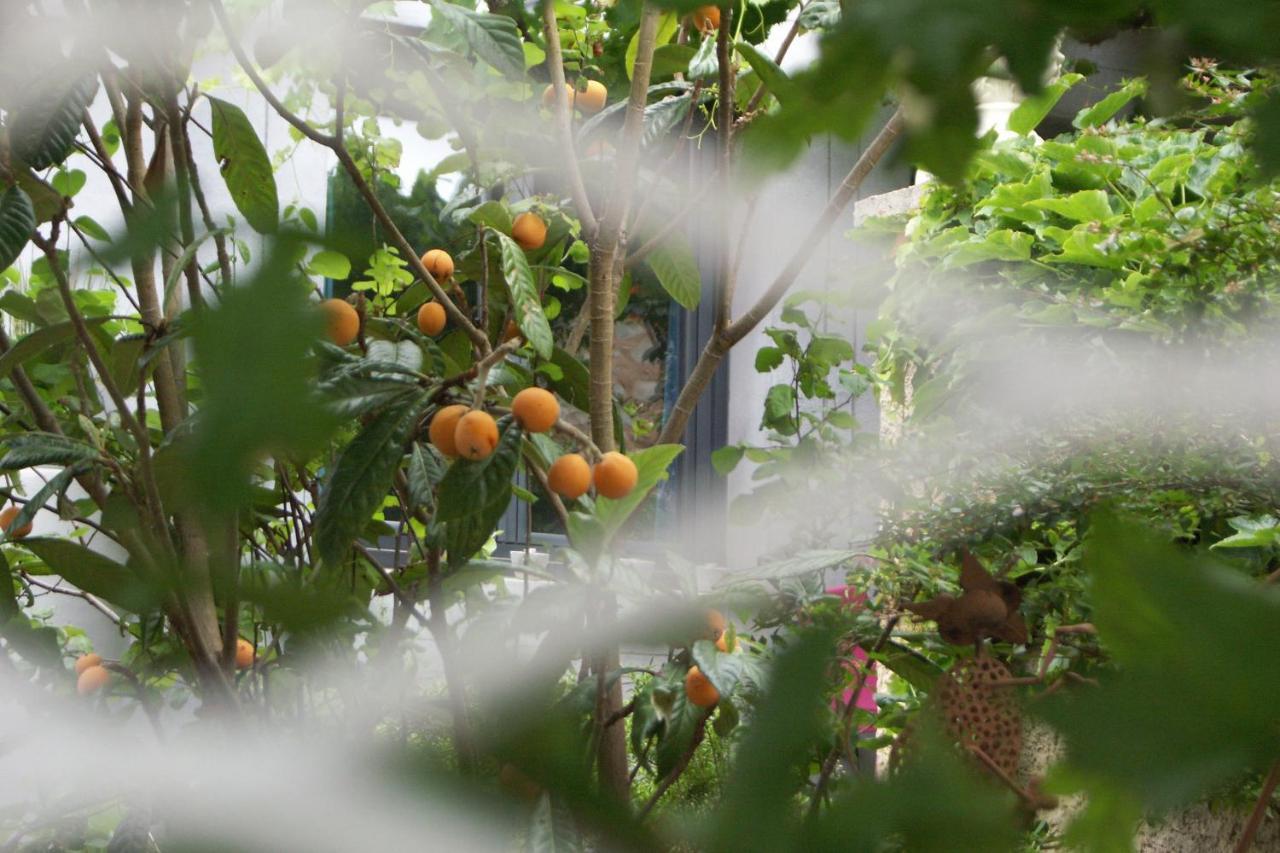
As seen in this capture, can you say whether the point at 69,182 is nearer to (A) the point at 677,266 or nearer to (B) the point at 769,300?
Answer: (A) the point at 677,266

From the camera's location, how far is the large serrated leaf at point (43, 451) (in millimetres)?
804

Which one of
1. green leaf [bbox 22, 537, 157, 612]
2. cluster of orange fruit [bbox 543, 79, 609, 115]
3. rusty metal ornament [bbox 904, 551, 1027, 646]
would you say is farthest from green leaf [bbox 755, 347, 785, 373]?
rusty metal ornament [bbox 904, 551, 1027, 646]

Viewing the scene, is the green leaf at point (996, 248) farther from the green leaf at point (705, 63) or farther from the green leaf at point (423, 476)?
the green leaf at point (423, 476)

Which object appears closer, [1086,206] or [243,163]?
[243,163]

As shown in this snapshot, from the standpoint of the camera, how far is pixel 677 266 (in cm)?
101

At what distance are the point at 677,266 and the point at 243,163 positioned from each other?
15.3 inches

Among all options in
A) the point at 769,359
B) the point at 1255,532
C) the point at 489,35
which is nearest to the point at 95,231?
the point at 489,35

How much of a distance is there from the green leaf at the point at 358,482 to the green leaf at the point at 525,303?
14 centimetres

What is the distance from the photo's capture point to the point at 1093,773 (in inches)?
3.4

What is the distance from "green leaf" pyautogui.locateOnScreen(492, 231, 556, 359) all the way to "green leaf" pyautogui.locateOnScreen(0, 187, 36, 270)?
1.06ft

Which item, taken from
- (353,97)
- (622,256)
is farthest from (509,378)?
(353,97)

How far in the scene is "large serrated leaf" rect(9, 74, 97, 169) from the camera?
692mm

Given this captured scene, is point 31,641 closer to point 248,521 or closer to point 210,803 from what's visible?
point 248,521

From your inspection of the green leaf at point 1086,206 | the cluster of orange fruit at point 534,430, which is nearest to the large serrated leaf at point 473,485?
the cluster of orange fruit at point 534,430
